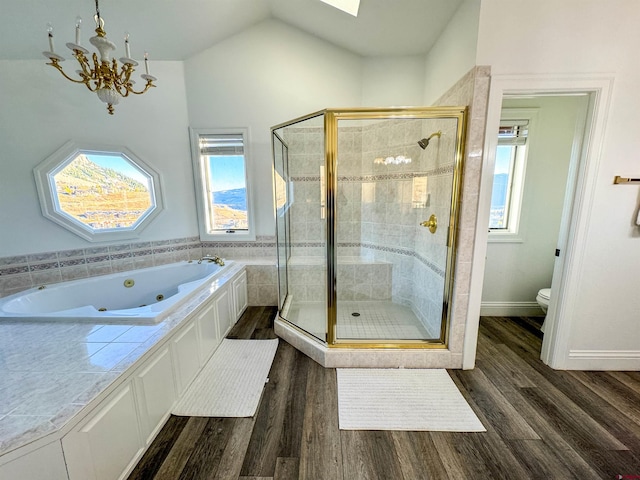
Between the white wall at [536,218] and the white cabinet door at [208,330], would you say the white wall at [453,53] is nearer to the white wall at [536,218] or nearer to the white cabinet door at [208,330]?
the white wall at [536,218]

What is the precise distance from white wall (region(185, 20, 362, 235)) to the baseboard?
3254 millimetres

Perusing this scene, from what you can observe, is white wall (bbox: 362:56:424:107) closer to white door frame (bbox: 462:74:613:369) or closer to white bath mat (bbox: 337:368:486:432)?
white door frame (bbox: 462:74:613:369)

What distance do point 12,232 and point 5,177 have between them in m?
0.47

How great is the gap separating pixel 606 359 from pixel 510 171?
6.00ft

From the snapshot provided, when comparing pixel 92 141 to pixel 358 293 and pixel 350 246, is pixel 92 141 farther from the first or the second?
pixel 358 293

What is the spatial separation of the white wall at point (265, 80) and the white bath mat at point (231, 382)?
222cm

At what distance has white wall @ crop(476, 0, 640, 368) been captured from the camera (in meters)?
1.57

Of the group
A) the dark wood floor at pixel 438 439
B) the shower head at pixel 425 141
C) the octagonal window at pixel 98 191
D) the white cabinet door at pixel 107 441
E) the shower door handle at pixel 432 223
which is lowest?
the dark wood floor at pixel 438 439

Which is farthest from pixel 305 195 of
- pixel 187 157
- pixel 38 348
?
pixel 38 348

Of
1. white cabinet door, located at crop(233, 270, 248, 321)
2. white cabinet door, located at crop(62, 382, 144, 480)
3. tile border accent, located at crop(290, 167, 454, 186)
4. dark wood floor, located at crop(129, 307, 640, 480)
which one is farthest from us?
white cabinet door, located at crop(233, 270, 248, 321)

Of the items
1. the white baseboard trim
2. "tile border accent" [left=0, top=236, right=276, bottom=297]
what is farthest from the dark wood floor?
"tile border accent" [left=0, top=236, right=276, bottom=297]

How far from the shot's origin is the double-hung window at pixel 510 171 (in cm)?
253

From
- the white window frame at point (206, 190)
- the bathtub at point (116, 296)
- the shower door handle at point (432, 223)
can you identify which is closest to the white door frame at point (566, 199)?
the shower door handle at point (432, 223)

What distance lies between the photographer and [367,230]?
306cm
